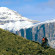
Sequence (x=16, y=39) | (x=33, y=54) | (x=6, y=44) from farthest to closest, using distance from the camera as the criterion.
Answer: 1. (x=16, y=39)
2. (x=6, y=44)
3. (x=33, y=54)

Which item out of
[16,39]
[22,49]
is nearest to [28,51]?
[22,49]

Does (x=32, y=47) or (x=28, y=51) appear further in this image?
(x=32, y=47)

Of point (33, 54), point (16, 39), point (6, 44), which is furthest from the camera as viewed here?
point (16, 39)

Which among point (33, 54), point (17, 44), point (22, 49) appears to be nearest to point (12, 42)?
point (17, 44)

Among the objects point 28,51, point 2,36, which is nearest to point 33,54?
point 28,51

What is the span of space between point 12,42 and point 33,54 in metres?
8.00

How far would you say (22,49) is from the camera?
43.8m

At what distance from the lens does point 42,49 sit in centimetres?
4581

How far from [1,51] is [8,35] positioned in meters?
11.0

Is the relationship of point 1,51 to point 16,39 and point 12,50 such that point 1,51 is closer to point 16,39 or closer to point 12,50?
point 12,50

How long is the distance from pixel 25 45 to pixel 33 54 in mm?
5511

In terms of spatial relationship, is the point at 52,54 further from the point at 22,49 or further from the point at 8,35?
the point at 8,35

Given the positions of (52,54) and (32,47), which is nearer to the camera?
(52,54)

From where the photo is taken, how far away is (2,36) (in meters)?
51.1
